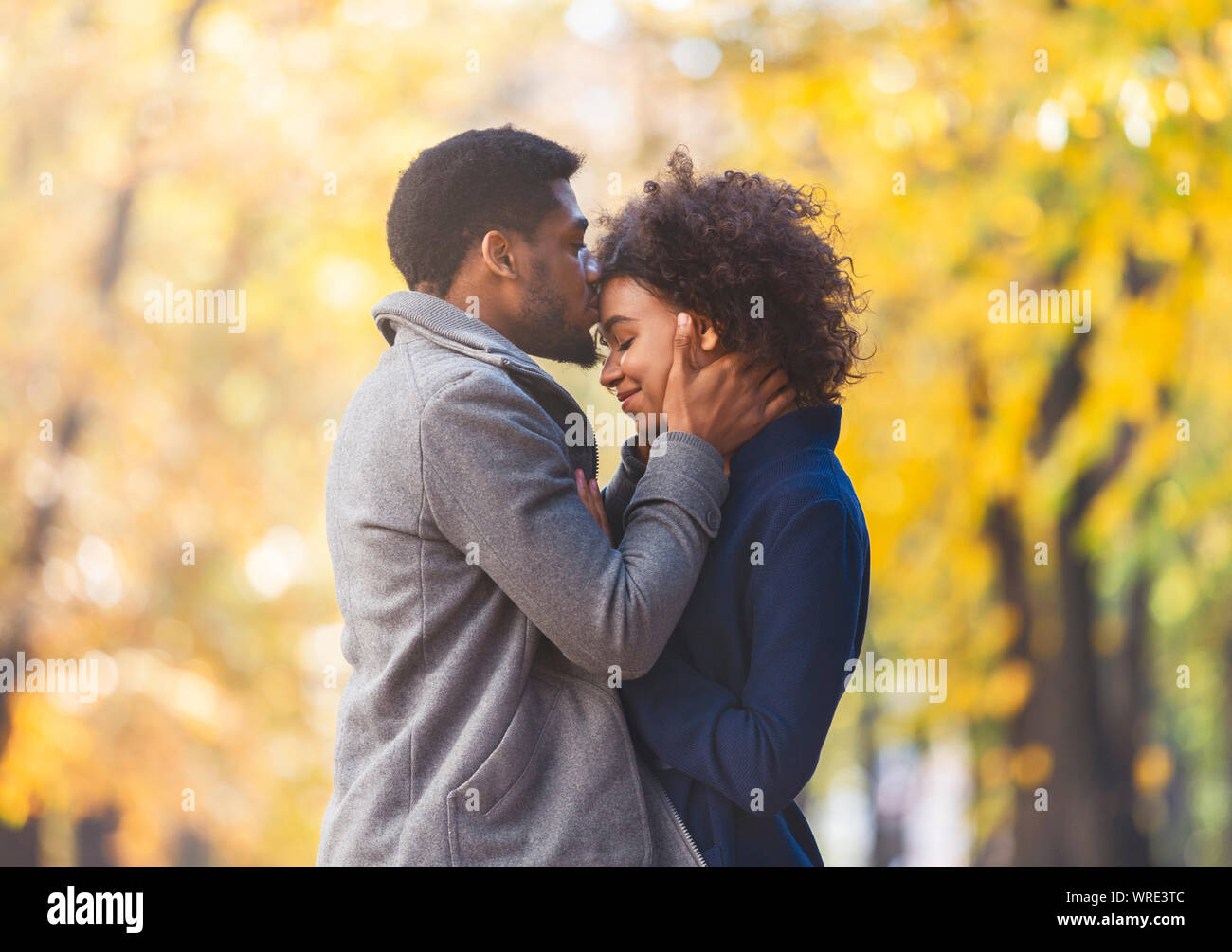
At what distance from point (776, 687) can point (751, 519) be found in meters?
0.32

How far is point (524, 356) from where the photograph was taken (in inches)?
91.9

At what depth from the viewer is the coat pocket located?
2.12 metres

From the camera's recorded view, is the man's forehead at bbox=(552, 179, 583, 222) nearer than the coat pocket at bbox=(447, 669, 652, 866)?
No

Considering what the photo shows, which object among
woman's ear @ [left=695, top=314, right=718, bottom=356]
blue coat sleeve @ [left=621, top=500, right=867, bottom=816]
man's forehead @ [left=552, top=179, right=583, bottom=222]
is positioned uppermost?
man's forehead @ [left=552, top=179, right=583, bottom=222]

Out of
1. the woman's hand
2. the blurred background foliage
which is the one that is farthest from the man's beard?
the blurred background foliage

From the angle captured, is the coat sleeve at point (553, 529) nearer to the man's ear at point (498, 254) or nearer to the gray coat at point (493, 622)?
the gray coat at point (493, 622)

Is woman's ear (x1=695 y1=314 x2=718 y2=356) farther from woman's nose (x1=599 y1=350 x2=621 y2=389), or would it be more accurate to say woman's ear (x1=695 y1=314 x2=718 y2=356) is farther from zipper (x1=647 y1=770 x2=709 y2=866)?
zipper (x1=647 y1=770 x2=709 y2=866)

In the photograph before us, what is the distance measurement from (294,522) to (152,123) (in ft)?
8.78

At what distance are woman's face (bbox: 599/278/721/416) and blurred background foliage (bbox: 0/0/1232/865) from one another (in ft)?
10.5

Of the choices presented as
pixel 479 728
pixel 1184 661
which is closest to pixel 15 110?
pixel 479 728

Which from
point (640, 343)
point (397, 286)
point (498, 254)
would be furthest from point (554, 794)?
point (397, 286)

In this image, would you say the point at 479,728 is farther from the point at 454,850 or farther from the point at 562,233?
the point at 562,233
